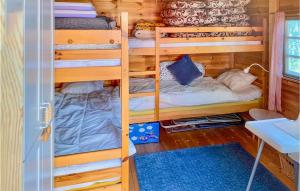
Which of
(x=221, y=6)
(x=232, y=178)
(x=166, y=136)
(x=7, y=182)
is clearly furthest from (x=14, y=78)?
(x=221, y=6)

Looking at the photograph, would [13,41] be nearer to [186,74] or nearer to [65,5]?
[65,5]

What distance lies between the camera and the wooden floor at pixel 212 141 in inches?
104

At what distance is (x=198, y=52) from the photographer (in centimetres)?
316

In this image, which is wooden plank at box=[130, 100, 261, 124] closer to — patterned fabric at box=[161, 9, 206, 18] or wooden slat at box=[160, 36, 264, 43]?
wooden slat at box=[160, 36, 264, 43]

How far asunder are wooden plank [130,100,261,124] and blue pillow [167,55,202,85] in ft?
1.65

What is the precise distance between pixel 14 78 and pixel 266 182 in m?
2.22

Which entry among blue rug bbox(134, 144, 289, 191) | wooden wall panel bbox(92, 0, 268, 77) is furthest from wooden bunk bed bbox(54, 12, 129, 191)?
wooden wall panel bbox(92, 0, 268, 77)

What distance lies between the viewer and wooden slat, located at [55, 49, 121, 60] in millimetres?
1541

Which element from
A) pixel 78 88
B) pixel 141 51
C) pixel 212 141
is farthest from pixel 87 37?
pixel 212 141

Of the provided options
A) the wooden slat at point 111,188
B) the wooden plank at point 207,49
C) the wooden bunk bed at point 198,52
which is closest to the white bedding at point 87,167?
the wooden slat at point 111,188

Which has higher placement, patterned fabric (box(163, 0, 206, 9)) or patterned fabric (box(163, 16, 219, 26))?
patterned fabric (box(163, 0, 206, 9))

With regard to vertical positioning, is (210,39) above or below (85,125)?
above

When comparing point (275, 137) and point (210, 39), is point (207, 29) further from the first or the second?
point (275, 137)

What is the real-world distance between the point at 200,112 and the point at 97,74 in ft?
6.18
